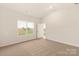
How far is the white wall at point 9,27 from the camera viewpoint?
3.03 meters

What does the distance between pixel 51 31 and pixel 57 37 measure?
0.44 metres

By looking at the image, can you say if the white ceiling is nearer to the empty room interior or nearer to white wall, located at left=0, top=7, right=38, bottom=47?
the empty room interior

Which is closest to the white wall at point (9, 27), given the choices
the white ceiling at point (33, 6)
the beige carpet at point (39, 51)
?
the beige carpet at point (39, 51)

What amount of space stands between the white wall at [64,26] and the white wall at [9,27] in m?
0.88

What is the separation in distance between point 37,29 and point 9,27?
120 centimetres

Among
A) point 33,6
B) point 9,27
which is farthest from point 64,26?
point 9,27

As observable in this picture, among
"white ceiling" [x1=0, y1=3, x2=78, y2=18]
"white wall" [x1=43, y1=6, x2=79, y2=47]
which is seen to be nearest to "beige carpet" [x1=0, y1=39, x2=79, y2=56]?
"white wall" [x1=43, y1=6, x2=79, y2=47]

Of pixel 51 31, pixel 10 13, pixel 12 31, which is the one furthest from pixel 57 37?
pixel 10 13

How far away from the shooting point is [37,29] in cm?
384

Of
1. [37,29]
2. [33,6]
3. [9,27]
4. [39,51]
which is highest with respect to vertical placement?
[33,6]

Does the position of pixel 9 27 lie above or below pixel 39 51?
above

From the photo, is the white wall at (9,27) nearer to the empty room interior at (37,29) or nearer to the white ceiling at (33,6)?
the empty room interior at (37,29)

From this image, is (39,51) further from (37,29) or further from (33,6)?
(37,29)

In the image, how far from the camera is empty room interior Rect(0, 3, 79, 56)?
2.96m
